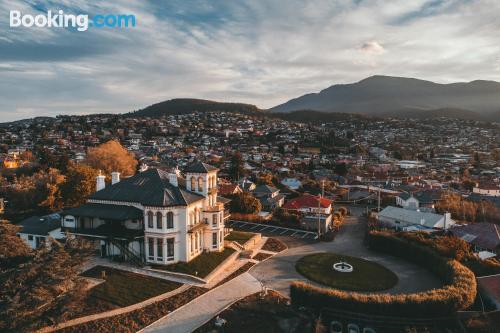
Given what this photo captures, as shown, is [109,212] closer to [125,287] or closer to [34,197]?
[125,287]

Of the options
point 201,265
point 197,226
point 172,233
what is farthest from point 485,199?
point 172,233

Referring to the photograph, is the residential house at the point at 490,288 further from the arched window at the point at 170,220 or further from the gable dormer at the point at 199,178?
the arched window at the point at 170,220

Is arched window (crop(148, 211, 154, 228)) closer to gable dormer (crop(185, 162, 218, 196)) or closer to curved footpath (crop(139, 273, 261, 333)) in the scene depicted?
gable dormer (crop(185, 162, 218, 196))

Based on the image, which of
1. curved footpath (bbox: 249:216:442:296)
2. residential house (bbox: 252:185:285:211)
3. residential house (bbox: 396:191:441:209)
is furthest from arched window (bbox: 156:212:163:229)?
residential house (bbox: 396:191:441:209)

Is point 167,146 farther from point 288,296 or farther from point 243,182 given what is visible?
point 288,296

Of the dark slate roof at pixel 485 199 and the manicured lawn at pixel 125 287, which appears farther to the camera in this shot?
the dark slate roof at pixel 485 199

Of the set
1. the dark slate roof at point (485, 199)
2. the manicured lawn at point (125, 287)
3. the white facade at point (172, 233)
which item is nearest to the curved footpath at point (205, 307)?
the manicured lawn at point (125, 287)
